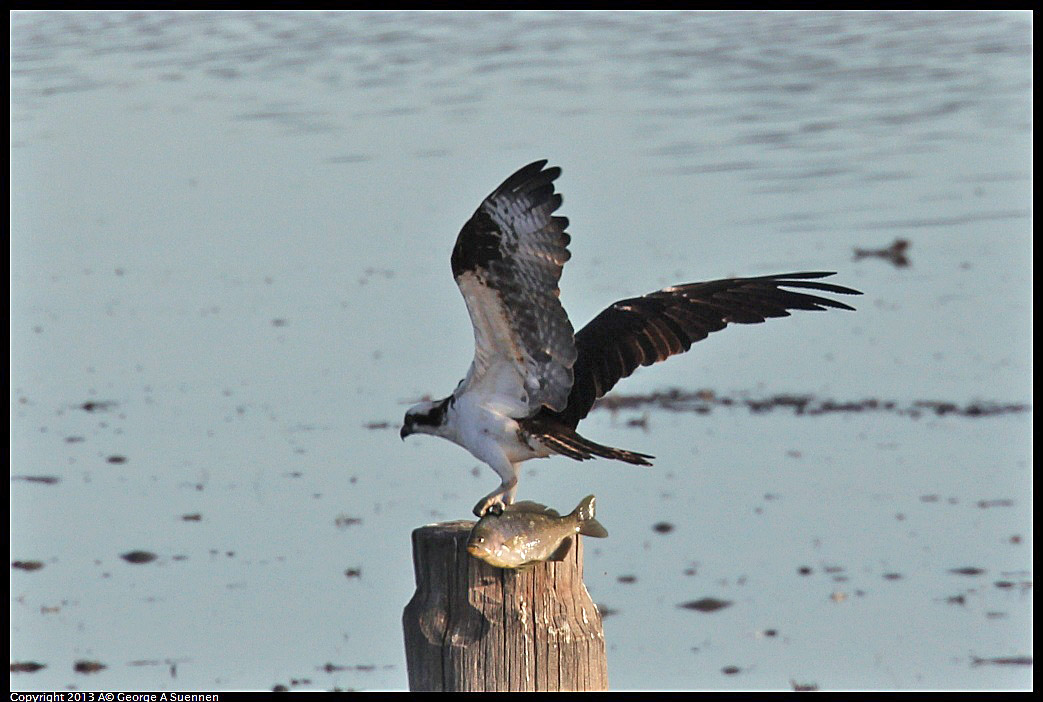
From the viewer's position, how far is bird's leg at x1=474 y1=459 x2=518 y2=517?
5059 mm

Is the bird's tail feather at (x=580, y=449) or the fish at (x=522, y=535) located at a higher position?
the bird's tail feather at (x=580, y=449)

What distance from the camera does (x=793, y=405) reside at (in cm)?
973

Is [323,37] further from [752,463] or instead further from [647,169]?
[752,463]

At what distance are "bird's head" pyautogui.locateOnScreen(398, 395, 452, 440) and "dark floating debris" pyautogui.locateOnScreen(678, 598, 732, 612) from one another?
2076 mm

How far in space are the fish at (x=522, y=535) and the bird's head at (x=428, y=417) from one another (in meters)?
1.22

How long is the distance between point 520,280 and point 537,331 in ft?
0.60

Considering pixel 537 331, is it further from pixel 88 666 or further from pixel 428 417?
pixel 88 666

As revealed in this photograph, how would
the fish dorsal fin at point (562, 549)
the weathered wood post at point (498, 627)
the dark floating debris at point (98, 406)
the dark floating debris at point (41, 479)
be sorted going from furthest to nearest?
the dark floating debris at point (98, 406), the dark floating debris at point (41, 479), the fish dorsal fin at point (562, 549), the weathered wood post at point (498, 627)

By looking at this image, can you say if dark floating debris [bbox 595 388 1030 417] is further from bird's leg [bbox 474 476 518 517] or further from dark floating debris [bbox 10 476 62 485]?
bird's leg [bbox 474 476 518 517]

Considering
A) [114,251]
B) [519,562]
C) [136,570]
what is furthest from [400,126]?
[519,562]

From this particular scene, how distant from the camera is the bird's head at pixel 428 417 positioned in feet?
18.4

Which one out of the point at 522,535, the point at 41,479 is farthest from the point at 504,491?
the point at 41,479

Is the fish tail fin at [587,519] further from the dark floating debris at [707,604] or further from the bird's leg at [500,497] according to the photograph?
the dark floating debris at [707,604]

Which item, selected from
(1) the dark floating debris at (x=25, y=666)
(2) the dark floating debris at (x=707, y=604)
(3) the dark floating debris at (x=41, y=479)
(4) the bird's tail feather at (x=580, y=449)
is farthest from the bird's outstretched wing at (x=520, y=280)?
(3) the dark floating debris at (x=41, y=479)
